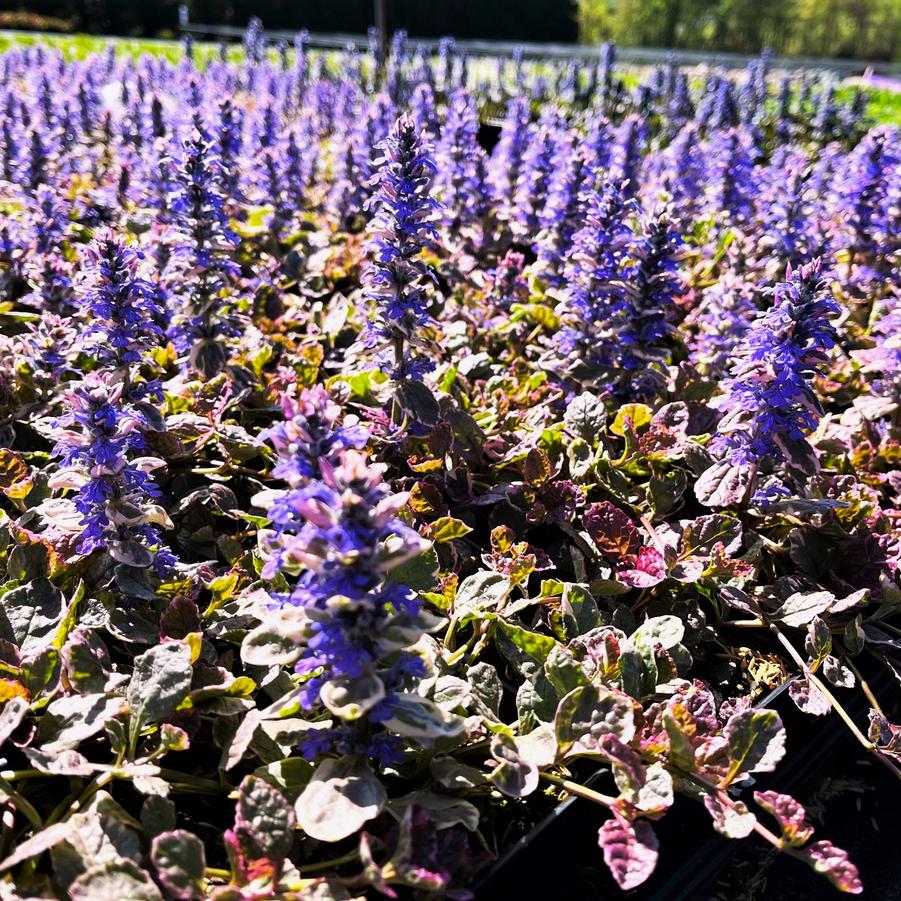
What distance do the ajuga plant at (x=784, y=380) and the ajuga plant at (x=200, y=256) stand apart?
1.77 m

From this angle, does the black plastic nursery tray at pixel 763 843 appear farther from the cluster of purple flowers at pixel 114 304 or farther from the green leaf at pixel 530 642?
the cluster of purple flowers at pixel 114 304

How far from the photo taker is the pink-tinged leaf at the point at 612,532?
248 centimetres

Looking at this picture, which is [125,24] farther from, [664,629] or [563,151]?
[664,629]

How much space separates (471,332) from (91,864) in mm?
2701

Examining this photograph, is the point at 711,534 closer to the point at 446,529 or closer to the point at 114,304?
the point at 446,529

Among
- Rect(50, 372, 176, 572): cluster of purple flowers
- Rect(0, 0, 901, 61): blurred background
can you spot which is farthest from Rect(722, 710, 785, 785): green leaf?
Rect(0, 0, 901, 61): blurred background

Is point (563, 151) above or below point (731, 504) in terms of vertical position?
above

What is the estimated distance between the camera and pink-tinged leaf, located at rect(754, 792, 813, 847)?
170cm

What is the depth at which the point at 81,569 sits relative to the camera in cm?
223

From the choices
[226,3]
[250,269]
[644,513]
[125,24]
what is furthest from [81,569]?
[226,3]

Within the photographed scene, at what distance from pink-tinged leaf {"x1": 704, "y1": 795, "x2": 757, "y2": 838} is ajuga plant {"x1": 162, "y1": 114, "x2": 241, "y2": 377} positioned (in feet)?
6.92

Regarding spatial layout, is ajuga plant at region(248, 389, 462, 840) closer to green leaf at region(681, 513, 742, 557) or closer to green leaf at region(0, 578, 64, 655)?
green leaf at region(0, 578, 64, 655)

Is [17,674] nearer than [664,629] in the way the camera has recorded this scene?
Yes

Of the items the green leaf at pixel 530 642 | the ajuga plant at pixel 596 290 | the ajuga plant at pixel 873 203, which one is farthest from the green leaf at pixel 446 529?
the ajuga plant at pixel 873 203
